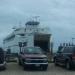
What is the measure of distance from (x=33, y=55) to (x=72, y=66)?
9.84 feet

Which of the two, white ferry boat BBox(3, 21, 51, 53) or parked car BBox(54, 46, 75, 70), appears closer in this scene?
parked car BBox(54, 46, 75, 70)

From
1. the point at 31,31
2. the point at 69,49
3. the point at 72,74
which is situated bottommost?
the point at 72,74

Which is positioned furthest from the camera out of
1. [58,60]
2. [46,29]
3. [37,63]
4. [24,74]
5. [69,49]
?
[46,29]

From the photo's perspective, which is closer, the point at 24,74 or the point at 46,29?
the point at 24,74

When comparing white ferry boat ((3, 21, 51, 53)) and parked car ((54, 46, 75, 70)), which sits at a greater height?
white ferry boat ((3, 21, 51, 53))

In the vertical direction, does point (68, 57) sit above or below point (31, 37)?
below

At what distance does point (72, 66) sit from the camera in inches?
838

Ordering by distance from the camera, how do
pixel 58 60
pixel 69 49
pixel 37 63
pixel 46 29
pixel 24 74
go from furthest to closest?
1. pixel 46 29
2. pixel 58 60
3. pixel 69 49
4. pixel 37 63
5. pixel 24 74

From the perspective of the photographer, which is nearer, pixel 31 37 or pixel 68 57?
pixel 68 57

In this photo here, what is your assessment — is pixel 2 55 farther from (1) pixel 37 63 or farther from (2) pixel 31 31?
(2) pixel 31 31

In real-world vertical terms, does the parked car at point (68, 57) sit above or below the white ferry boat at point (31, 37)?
below

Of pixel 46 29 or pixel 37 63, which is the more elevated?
pixel 46 29

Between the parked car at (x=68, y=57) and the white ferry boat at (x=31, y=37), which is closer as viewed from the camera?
the parked car at (x=68, y=57)

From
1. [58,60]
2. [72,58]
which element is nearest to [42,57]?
[72,58]
